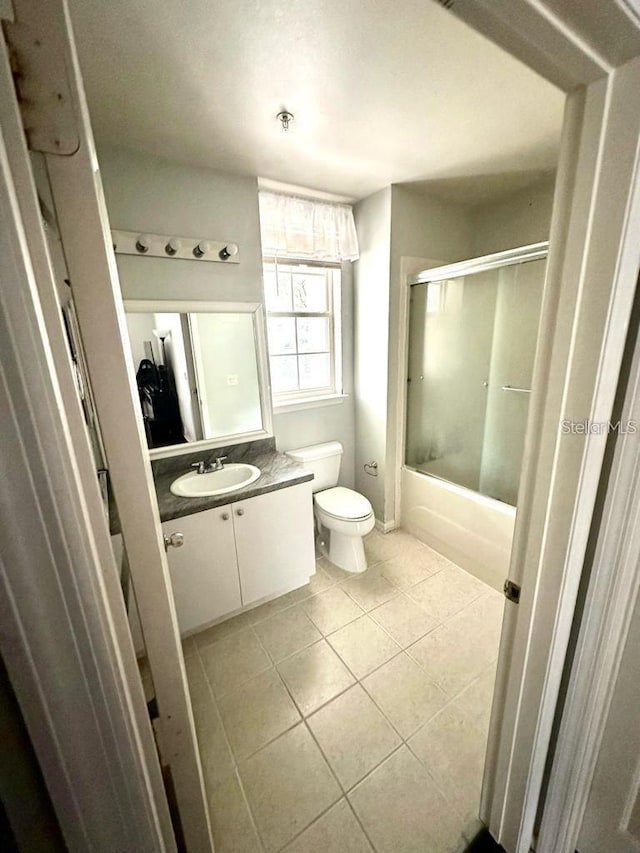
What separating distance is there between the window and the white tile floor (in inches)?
55.3

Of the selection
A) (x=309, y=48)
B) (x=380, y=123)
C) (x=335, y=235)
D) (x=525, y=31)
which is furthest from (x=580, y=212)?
(x=335, y=235)

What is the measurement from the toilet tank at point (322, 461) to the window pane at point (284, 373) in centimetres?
47

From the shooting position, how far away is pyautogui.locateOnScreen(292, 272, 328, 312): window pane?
2.34 metres

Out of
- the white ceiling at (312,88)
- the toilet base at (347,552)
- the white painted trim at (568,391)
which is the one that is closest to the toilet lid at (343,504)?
the toilet base at (347,552)

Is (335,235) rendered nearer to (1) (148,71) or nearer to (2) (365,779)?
(1) (148,71)

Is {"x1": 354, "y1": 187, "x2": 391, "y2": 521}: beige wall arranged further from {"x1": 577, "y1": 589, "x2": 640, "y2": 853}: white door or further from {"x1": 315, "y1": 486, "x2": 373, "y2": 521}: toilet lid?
{"x1": 577, "y1": 589, "x2": 640, "y2": 853}: white door

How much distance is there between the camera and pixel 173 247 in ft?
5.62

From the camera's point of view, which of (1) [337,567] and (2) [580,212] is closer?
(2) [580,212]

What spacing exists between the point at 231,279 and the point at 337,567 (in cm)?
197

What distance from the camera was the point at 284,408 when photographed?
2.33 meters

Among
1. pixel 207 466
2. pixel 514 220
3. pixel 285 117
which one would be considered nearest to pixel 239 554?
pixel 207 466

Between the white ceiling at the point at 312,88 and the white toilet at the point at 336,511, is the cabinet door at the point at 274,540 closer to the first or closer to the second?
the white toilet at the point at 336,511

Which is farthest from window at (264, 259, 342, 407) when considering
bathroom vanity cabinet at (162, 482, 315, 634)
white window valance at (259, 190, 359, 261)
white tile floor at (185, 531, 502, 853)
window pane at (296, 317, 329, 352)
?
white tile floor at (185, 531, 502, 853)

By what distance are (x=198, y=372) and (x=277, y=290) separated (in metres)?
0.80
